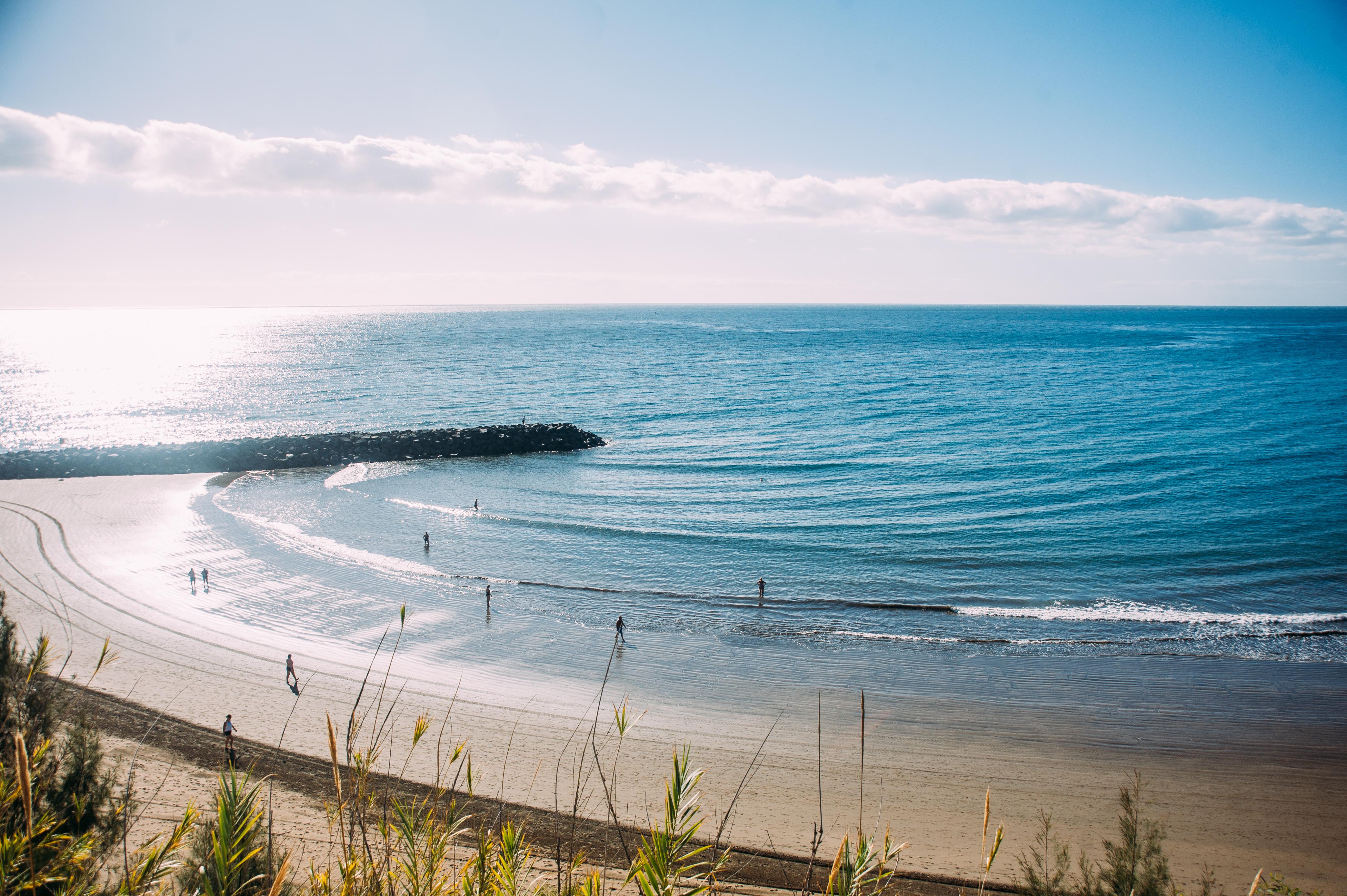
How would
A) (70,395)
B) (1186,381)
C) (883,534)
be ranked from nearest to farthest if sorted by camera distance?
(883,534) → (1186,381) → (70,395)

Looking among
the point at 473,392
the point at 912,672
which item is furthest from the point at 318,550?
the point at 473,392

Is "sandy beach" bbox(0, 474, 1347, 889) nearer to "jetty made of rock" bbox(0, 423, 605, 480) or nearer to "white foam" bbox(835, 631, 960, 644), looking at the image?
"white foam" bbox(835, 631, 960, 644)

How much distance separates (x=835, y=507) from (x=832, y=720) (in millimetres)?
20577

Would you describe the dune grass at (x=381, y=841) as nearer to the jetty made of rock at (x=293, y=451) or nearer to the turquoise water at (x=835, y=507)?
the turquoise water at (x=835, y=507)

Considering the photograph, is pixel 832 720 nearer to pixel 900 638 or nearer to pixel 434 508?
pixel 900 638

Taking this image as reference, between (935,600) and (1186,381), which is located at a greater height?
Answer: (1186,381)

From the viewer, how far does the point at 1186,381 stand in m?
84.1

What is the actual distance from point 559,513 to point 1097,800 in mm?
30120

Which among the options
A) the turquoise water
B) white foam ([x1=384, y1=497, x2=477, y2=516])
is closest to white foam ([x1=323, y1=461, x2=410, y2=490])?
the turquoise water

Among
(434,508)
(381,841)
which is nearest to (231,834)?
(381,841)

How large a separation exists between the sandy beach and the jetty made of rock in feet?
85.6

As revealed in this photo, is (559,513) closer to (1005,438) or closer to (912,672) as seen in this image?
(912,672)

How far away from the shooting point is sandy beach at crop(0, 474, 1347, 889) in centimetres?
1589

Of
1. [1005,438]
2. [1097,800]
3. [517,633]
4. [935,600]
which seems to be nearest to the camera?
[1097,800]
